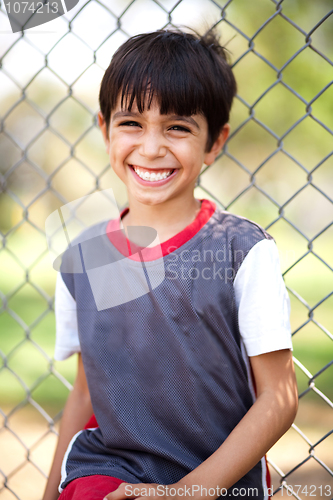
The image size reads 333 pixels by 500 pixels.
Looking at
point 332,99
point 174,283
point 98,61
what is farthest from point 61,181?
point 174,283

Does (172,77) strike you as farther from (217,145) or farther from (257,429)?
(257,429)

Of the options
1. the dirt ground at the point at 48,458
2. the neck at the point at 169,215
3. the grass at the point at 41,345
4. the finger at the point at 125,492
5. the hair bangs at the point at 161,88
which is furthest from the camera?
the grass at the point at 41,345

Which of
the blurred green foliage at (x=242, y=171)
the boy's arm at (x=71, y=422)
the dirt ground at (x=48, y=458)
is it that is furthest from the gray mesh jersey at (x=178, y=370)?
the blurred green foliage at (x=242, y=171)

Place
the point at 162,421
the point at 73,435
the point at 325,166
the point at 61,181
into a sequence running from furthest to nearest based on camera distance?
the point at 325,166 → the point at 61,181 → the point at 73,435 → the point at 162,421

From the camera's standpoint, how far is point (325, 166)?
8.35 metres

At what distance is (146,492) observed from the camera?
90cm

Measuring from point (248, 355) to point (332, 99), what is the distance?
251 inches

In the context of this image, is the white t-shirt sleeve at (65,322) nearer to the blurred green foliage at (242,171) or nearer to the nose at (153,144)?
the nose at (153,144)

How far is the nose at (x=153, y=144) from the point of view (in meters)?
1.03

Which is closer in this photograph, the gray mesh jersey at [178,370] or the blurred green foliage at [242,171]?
the gray mesh jersey at [178,370]

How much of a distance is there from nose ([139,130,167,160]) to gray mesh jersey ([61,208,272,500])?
0.22 meters

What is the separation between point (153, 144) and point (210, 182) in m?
5.81

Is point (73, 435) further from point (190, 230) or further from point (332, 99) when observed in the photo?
point (332, 99)

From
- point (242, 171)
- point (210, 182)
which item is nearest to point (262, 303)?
point (210, 182)
